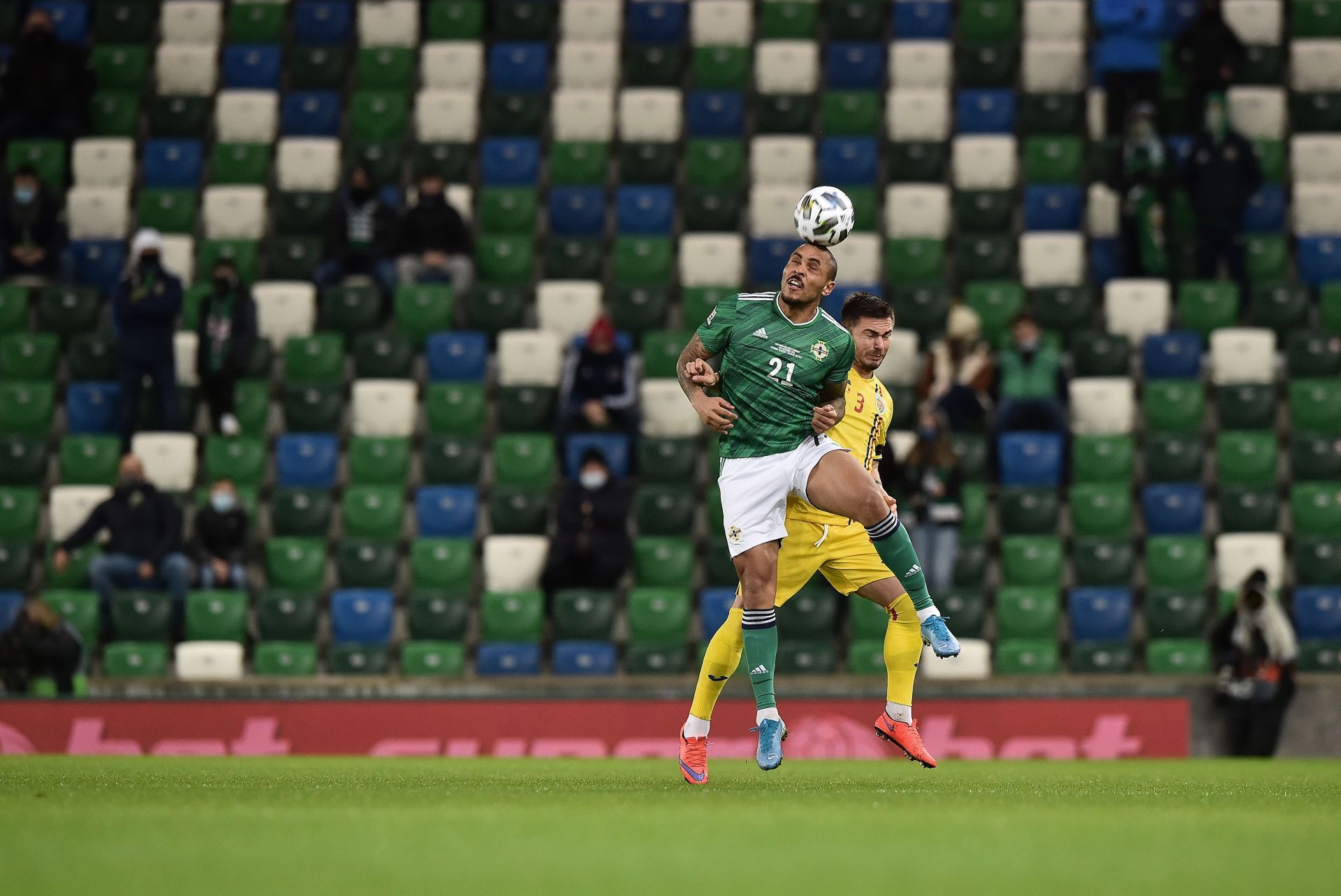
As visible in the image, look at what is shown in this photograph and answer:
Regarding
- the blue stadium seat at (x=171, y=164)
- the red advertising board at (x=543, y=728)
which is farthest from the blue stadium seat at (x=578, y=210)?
the red advertising board at (x=543, y=728)

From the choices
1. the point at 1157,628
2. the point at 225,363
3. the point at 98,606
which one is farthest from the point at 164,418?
the point at 1157,628

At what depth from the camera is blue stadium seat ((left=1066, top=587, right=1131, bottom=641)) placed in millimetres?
15984

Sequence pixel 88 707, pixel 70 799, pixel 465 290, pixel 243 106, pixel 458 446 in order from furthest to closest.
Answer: pixel 243 106 → pixel 465 290 → pixel 458 446 → pixel 88 707 → pixel 70 799

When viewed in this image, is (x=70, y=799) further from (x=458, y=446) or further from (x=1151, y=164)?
(x=1151, y=164)

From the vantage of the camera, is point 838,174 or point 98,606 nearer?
point 98,606

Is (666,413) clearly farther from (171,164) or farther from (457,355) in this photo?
(171,164)

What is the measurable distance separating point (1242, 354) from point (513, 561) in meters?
6.99

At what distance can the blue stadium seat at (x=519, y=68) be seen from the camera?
20266 millimetres

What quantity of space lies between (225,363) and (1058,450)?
7553mm

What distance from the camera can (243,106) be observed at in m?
20.0

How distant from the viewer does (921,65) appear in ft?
65.1

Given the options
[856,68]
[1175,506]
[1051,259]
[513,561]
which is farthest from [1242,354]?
[513,561]

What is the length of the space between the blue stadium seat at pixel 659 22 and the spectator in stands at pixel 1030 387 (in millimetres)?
5837

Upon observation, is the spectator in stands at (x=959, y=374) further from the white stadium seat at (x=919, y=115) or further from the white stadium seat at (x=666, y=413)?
the white stadium seat at (x=919, y=115)
